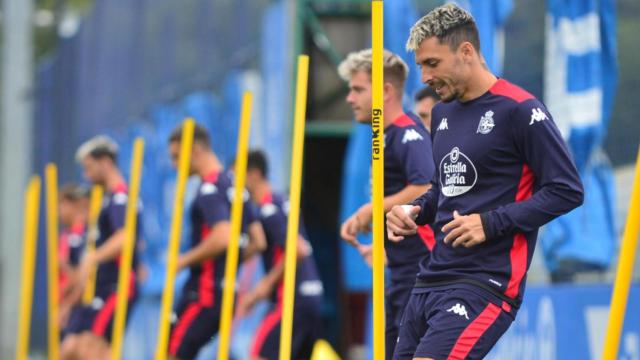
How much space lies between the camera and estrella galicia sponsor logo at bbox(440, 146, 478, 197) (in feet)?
18.5

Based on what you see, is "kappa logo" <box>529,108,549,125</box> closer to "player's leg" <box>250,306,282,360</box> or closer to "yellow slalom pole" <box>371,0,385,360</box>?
"yellow slalom pole" <box>371,0,385,360</box>

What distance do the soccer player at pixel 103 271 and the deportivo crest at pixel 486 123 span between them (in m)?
6.80

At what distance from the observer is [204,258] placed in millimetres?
10039

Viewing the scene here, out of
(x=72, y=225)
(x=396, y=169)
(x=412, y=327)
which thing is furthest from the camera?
(x=72, y=225)

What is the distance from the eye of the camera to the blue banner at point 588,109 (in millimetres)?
8820

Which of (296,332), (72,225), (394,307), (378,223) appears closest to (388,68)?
(394,307)

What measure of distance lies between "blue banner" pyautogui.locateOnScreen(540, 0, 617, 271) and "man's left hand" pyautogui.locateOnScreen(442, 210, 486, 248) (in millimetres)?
3501

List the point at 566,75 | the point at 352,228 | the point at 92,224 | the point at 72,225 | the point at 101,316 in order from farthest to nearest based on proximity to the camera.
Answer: the point at 72,225 → the point at 92,224 → the point at 101,316 → the point at 566,75 → the point at 352,228

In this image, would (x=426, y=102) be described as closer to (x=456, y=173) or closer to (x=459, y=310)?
(x=456, y=173)

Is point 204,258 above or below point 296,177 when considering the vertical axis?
below

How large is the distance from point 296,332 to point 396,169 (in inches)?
134

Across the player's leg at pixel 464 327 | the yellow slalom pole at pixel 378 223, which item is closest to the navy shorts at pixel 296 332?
the yellow slalom pole at pixel 378 223

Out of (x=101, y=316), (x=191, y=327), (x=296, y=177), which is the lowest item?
(x=191, y=327)

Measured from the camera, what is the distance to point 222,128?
1691 cm
